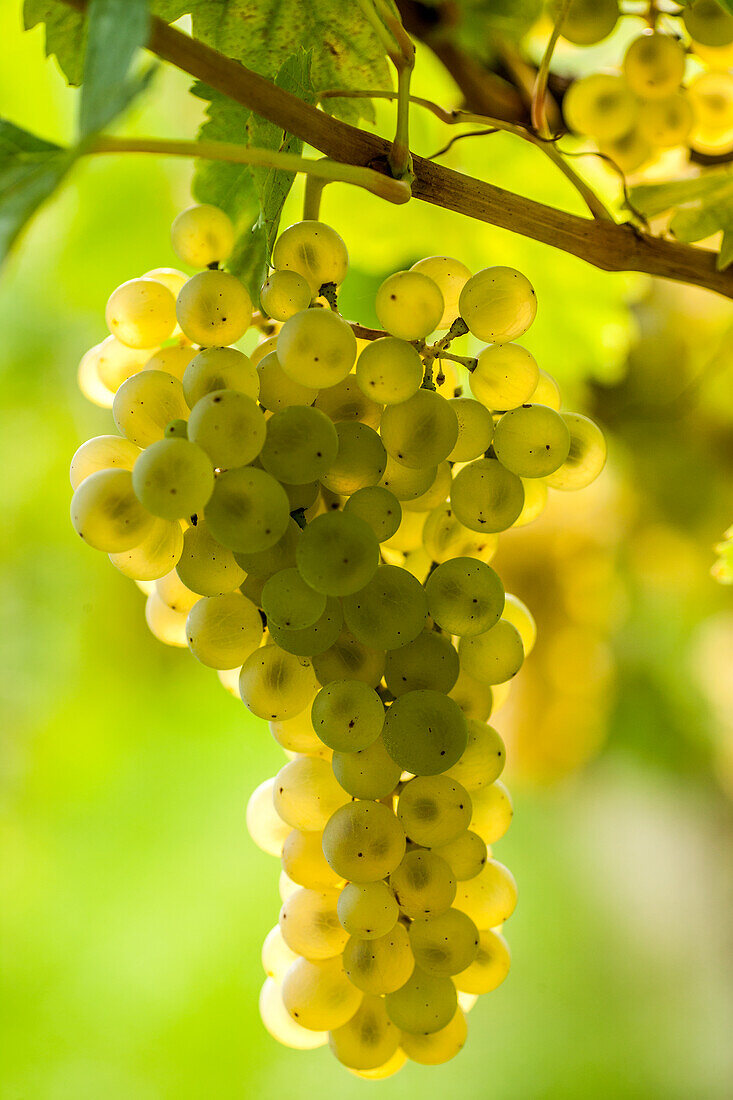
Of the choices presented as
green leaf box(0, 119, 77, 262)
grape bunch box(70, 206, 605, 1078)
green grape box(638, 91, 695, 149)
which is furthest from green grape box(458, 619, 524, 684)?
green grape box(638, 91, 695, 149)

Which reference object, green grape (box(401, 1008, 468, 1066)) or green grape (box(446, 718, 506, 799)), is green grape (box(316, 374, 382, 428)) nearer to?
green grape (box(446, 718, 506, 799))

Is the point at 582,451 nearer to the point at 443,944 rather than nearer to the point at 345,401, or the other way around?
the point at 345,401

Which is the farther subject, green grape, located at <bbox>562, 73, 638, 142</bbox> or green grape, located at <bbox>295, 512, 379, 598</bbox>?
green grape, located at <bbox>562, 73, 638, 142</bbox>

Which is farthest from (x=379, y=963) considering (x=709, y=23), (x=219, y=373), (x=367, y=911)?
(x=709, y=23)

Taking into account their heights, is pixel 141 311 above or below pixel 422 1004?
above

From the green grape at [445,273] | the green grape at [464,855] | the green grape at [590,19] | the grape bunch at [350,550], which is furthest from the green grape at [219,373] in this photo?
the green grape at [590,19]

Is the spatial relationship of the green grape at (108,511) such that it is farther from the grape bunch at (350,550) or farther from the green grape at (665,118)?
the green grape at (665,118)

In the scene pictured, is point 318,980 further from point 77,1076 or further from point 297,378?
point 77,1076
